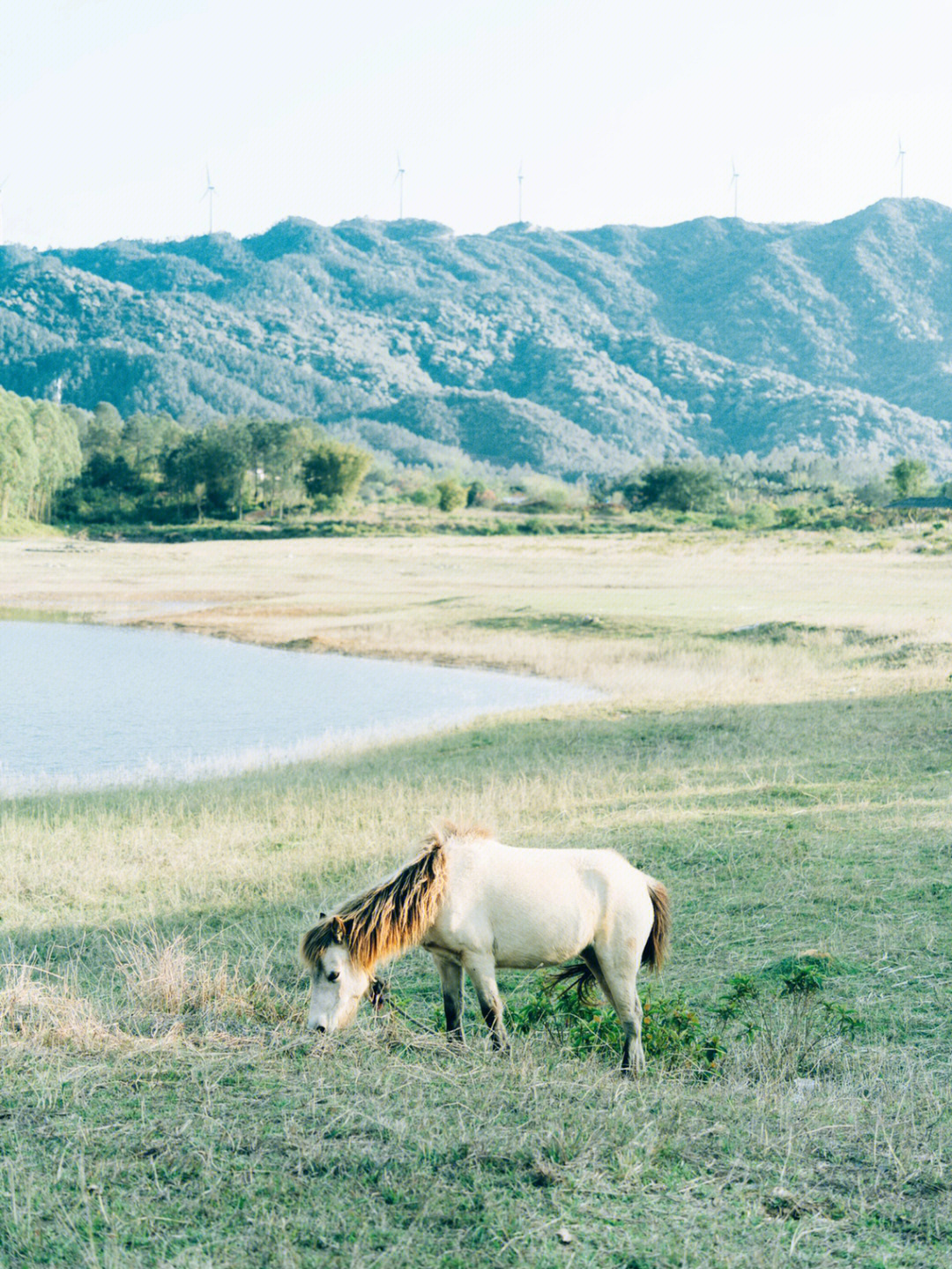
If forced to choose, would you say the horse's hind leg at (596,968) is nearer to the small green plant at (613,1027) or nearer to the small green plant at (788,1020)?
the small green plant at (613,1027)

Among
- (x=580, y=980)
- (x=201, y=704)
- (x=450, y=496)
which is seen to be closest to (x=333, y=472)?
(x=450, y=496)

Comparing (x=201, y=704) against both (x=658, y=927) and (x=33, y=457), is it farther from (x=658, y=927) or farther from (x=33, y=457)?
(x=33, y=457)

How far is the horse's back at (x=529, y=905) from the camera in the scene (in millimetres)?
5867

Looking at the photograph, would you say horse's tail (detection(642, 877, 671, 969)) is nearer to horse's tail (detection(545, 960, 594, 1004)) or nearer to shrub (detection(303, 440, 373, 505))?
horse's tail (detection(545, 960, 594, 1004))

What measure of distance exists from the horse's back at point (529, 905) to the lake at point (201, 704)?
1337 cm

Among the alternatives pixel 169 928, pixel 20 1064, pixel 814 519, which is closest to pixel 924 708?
pixel 169 928

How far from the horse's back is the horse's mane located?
0.32 feet

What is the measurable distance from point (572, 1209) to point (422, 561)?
6144cm

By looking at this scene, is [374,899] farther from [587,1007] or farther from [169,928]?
[169,928]

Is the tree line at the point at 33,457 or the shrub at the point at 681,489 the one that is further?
the shrub at the point at 681,489

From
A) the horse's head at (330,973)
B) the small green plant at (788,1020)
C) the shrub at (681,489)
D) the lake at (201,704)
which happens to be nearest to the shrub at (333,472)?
the shrub at (681,489)

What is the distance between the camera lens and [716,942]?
873 centimetres

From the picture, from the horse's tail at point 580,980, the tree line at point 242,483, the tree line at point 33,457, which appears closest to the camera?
the horse's tail at point 580,980

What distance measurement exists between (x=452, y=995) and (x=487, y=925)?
0.50 meters
